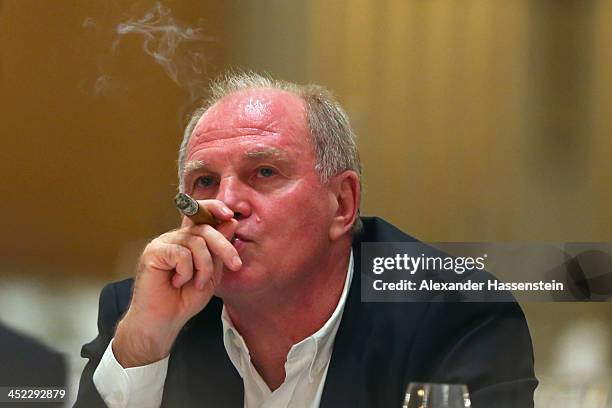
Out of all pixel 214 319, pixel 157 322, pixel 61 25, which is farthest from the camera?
pixel 61 25

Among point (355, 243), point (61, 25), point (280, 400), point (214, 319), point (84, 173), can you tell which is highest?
point (61, 25)

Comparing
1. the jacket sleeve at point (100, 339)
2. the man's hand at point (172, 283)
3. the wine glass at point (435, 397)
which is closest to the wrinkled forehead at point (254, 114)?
the man's hand at point (172, 283)

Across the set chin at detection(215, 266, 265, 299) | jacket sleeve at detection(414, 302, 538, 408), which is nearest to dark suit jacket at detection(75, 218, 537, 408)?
jacket sleeve at detection(414, 302, 538, 408)

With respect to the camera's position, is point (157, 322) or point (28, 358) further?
point (28, 358)

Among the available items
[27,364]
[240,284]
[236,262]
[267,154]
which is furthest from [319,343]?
[27,364]

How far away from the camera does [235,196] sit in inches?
85.7

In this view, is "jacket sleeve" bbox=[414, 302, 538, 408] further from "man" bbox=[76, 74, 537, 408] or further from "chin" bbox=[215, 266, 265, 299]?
"chin" bbox=[215, 266, 265, 299]

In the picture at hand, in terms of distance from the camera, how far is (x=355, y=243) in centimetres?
233

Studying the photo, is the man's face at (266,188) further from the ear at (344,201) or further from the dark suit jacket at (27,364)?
the dark suit jacket at (27,364)

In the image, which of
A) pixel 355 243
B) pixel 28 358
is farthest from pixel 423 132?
pixel 28 358

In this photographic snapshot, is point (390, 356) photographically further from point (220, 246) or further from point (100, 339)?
point (100, 339)

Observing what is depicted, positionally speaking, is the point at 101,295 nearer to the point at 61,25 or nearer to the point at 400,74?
the point at 61,25

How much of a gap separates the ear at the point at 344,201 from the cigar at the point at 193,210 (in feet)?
1.04

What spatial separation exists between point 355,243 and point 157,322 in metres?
0.51
